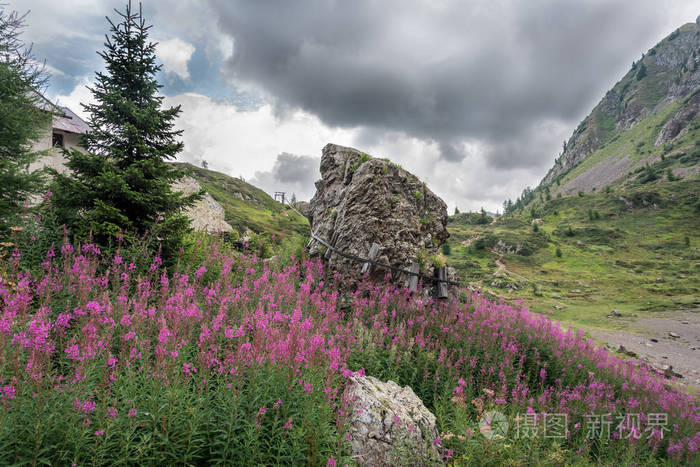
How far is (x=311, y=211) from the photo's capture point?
484 inches

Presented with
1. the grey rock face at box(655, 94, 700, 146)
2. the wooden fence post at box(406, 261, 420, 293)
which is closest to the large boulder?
the wooden fence post at box(406, 261, 420, 293)

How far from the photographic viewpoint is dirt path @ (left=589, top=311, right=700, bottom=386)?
45.4 ft

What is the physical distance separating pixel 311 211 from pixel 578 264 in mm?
49893

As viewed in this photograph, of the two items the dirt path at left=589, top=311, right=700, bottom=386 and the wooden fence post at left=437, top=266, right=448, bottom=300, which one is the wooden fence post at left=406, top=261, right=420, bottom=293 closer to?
the wooden fence post at left=437, top=266, right=448, bottom=300

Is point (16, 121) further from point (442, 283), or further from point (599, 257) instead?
point (599, 257)

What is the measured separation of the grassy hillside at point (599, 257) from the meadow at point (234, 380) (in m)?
21.7

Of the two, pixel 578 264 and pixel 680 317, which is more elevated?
pixel 578 264

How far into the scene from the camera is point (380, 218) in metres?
8.63

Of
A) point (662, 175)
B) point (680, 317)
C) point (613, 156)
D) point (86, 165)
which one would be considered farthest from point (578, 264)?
point (613, 156)

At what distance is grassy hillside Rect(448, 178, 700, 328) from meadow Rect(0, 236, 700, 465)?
71.1 feet

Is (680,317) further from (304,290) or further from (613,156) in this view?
(613,156)

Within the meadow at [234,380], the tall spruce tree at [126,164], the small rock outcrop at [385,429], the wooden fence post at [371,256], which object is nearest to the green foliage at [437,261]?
the meadow at [234,380]

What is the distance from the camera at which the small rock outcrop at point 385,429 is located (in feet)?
10.5

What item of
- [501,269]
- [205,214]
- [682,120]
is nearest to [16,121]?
[205,214]
